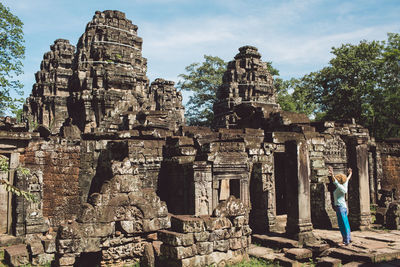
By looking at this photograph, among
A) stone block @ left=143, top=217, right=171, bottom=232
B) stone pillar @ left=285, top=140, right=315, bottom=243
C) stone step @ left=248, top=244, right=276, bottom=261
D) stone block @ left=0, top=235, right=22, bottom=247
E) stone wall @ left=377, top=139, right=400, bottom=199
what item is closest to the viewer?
stone block @ left=143, top=217, right=171, bottom=232

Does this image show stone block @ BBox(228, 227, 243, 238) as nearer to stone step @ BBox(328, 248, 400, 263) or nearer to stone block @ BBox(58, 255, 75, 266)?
stone step @ BBox(328, 248, 400, 263)

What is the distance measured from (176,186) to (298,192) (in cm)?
367

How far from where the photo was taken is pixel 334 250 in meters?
7.48

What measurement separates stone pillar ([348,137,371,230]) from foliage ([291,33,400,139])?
54.5 feet

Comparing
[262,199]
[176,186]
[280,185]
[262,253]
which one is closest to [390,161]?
[280,185]

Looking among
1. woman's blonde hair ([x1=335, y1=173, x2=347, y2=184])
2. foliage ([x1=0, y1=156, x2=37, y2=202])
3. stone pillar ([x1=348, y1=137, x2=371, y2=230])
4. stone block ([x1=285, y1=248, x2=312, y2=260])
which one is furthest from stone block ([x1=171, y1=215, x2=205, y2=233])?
stone pillar ([x1=348, y1=137, x2=371, y2=230])

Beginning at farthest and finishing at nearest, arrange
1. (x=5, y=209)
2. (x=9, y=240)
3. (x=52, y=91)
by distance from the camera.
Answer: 1. (x=52, y=91)
2. (x=5, y=209)
3. (x=9, y=240)

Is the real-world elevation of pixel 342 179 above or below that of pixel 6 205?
above

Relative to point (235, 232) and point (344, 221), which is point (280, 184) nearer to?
point (344, 221)

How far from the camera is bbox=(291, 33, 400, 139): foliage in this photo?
83.5 ft

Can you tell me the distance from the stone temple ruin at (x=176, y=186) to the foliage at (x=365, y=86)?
867cm

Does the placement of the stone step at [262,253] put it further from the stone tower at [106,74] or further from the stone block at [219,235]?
the stone tower at [106,74]

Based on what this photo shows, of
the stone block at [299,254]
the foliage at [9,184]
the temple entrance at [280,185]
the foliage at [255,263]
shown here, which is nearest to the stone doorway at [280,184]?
the temple entrance at [280,185]

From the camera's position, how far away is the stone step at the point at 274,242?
8266 millimetres
